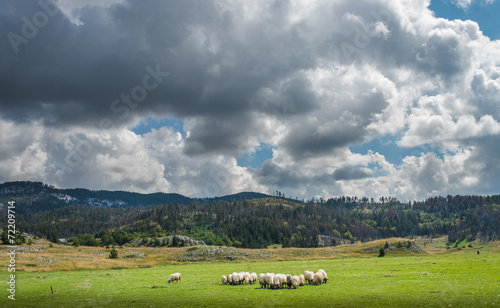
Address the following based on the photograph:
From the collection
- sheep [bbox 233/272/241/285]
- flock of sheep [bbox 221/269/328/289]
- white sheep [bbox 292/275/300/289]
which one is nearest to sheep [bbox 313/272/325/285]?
flock of sheep [bbox 221/269/328/289]

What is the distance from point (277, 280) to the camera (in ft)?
132

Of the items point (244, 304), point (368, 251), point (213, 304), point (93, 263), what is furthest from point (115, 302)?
point (368, 251)

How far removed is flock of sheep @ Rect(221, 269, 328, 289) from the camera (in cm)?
A: 4053

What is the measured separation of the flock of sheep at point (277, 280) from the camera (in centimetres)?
4053

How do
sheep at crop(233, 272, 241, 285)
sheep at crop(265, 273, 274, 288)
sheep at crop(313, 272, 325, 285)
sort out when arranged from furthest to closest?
sheep at crop(233, 272, 241, 285) → sheep at crop(313, 272, 325, 285) → sheep at crop(265, 273, 274, 288)

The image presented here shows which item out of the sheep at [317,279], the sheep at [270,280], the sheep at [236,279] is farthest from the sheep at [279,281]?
the sheep at [236,279]

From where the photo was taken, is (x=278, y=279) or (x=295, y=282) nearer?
(x=278, y=279)

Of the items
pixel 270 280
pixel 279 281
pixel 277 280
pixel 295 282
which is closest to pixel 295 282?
pixel 295 282

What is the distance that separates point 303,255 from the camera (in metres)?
138

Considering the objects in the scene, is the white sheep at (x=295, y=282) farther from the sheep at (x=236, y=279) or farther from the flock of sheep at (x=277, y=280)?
the sheep at (x=236, y=279)

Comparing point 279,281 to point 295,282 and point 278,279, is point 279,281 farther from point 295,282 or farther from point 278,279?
point 295,282

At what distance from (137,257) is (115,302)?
93549 mm

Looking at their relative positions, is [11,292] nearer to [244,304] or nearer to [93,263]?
[244,304]

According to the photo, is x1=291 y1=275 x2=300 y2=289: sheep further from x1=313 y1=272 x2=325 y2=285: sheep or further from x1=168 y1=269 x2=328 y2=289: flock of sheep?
x1=313 y1=272 x2=325 y2=285: sheep
